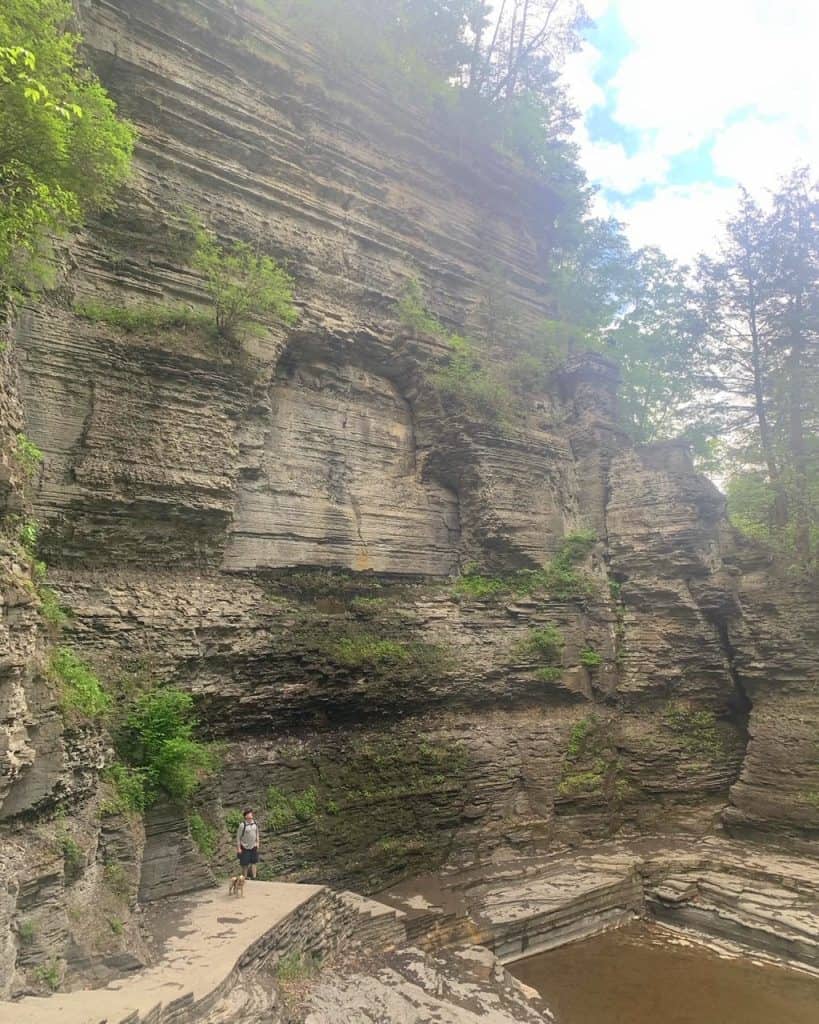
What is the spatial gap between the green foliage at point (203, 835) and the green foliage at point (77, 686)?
2532 mm

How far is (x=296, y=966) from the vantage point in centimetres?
876

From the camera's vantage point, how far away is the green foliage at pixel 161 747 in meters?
10.3

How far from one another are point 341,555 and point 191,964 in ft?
30.1

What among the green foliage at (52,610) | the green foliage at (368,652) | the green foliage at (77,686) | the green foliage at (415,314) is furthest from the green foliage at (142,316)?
the green foliage at (368,652)

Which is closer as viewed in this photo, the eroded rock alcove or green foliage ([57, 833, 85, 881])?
green foliage ([57, 833, 85, 881])

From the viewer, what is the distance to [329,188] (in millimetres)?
18203

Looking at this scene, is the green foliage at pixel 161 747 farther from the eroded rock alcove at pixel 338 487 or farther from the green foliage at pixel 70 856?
the eroded rock alcove at pixel 338 487

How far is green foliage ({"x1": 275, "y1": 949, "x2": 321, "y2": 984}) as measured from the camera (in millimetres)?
8429

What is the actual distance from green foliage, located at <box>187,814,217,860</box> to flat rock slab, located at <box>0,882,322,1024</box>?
0.86 metres

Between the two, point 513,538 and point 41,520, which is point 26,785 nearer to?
point 41,520

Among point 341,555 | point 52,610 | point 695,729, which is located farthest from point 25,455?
point 695,729

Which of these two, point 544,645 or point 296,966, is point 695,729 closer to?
point 544,645

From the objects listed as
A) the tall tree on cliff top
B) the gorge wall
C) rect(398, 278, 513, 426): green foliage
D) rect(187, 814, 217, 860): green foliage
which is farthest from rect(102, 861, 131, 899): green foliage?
the tall tree on cliff top

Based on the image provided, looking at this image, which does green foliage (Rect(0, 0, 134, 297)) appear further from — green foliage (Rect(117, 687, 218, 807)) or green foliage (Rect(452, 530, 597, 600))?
green foliage (Rect(452, 530, 597, 600))
